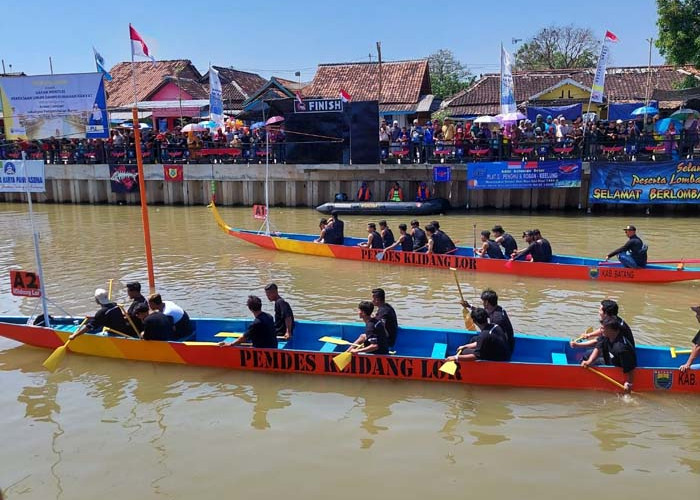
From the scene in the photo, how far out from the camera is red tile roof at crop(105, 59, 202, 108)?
41537 mm

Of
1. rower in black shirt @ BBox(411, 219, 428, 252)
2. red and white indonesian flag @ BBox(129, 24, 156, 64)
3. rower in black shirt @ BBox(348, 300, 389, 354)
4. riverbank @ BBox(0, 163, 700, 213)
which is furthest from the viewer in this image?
riverbank @ BBox(0, 163, 700, 213)

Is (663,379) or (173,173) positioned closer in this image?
(663,379)

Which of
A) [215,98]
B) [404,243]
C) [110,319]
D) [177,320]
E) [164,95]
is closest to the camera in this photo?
[177,320]

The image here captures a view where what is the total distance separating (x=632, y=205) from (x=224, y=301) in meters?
17.3

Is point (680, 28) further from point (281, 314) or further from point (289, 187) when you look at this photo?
point (281, 314)

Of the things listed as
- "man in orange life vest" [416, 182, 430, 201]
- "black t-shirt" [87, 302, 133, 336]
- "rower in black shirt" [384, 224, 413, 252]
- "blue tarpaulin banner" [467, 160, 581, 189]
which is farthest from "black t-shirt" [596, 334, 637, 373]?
"man in orange life vest" [416, 182, 430, 201]

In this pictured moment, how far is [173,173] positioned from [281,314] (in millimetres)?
20284

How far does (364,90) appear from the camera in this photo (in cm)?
3812

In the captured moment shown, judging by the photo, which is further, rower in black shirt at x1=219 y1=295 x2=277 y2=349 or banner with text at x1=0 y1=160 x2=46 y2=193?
banner with text at x1=0 y1=160 x2=46 y2=193

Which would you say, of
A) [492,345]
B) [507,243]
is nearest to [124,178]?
[507,243]

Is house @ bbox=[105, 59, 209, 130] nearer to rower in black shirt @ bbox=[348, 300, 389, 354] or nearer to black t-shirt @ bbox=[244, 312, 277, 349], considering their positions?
black t-shirt @ bbox=[244, 312, 277, 349]

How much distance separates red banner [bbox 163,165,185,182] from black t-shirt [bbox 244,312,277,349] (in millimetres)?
20502

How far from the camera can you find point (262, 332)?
883 cm

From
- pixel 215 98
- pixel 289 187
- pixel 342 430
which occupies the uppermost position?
pixel 215 98
